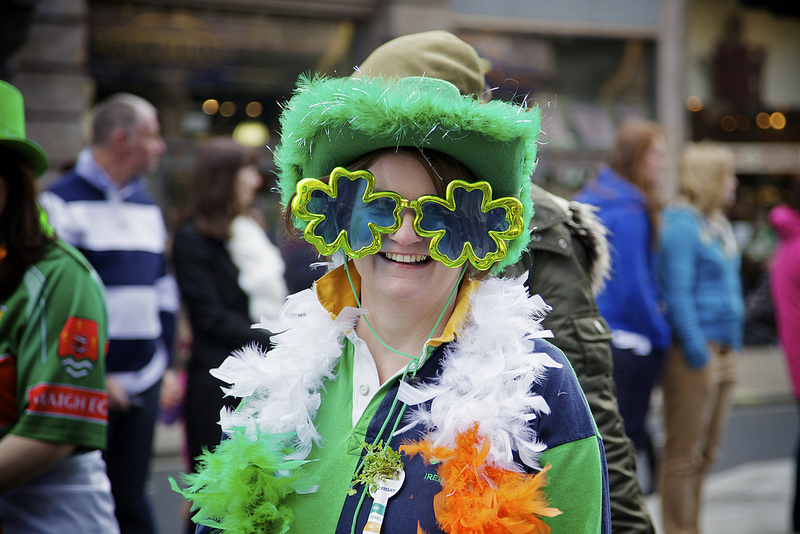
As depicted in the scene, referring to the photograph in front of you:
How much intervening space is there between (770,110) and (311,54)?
739 centimetres

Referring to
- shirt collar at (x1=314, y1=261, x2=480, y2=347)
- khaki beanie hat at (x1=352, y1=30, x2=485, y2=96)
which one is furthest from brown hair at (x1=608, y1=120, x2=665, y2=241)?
shirt collar at (x1=314, y1=261, x2=480, y2=347)

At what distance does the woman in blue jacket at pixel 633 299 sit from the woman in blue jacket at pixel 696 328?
0.92 ft

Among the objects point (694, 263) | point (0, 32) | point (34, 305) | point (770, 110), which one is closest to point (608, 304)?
point (694, 263)

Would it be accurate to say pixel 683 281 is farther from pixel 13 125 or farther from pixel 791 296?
pixel 13 125

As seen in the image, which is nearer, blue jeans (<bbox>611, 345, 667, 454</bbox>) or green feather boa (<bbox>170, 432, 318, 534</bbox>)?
green feather boa (<bbox>170, 432, 318, 534</bbox>)

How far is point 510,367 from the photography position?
5.19 feet

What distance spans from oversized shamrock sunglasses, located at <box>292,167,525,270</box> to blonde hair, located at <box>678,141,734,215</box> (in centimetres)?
333

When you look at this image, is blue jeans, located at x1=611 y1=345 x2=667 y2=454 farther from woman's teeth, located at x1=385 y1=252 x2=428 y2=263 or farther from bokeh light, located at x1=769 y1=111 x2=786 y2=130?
bokeh light, located at x1=769 y1=111 x2=786 y2=130

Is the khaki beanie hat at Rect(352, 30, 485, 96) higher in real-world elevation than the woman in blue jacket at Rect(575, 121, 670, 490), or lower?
higher

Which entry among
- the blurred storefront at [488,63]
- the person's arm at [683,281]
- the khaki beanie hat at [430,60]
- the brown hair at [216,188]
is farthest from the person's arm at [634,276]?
the blurred storefront at [488,63]

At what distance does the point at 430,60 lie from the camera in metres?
1.92

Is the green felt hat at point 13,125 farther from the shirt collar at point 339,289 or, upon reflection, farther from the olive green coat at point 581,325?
the olive green coat at point 581,325

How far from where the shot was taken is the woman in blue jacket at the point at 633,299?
12.9 ft

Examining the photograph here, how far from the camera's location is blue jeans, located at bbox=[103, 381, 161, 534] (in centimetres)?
387
